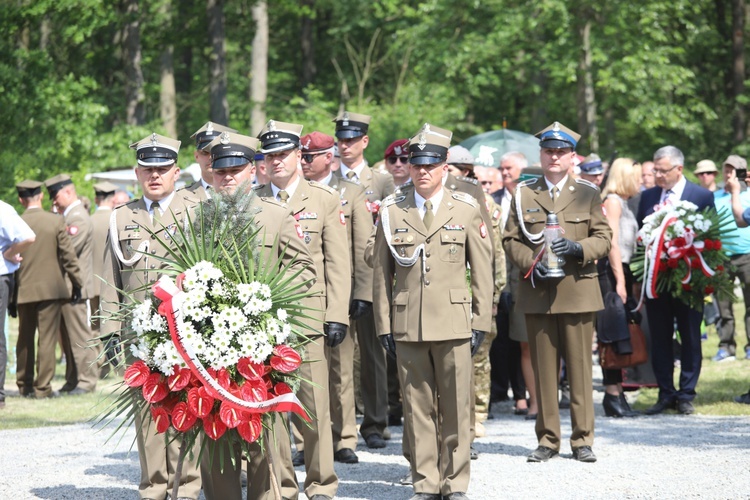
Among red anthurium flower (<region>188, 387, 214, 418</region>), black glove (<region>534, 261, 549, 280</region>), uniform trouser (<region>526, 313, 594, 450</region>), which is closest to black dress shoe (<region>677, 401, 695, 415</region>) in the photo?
uniform trouser (<region>526, 313, 594, 450</region>)

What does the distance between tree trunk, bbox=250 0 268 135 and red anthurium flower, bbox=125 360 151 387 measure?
23.0m

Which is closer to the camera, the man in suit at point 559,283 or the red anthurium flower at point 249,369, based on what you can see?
the red anthurium flower at point 249,369

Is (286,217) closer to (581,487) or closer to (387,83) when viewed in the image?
(581,487)

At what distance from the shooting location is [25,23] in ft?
69.6

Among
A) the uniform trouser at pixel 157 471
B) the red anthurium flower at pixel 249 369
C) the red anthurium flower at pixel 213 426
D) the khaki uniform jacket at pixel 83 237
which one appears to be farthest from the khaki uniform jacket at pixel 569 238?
the khaki uniform jacket at pixel 83 237

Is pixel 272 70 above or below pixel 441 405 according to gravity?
above

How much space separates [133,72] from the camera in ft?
87.9

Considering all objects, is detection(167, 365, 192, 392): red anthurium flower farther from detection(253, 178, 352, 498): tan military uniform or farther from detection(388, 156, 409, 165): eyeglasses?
detection(388, 156, 409, 165): eyeglasses

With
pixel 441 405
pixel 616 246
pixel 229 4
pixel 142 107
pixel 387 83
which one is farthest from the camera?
pixel 387 83

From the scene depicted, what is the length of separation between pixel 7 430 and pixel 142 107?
18033 mm

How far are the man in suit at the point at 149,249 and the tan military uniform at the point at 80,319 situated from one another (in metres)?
6.71

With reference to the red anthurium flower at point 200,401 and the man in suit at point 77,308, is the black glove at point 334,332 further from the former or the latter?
A: the man in suit at point 77,308

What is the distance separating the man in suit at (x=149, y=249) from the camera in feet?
23.1

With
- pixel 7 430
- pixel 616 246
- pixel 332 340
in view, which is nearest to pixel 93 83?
pixel 7 430
